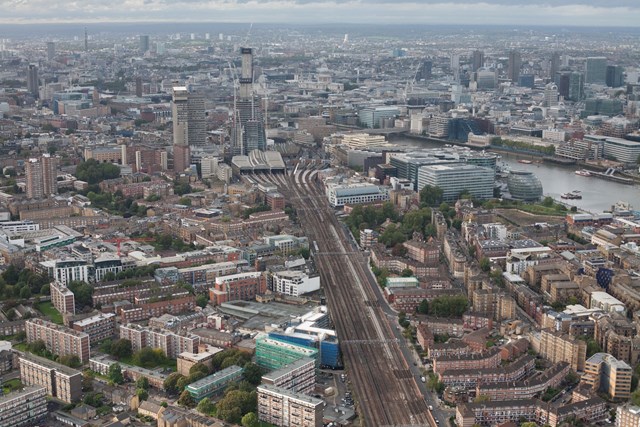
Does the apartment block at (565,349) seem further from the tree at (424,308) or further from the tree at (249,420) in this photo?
the tree at (249,420)

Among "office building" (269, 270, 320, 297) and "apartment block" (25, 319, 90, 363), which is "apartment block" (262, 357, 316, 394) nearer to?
"apartment block" (25, 319, 90, 363)

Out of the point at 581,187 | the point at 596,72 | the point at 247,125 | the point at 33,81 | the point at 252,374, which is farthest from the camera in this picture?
the point at 596,72

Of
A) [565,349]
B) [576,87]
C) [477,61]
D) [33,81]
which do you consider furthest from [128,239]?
[477,61]

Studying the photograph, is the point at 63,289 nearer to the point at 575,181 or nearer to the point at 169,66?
the point at 575,181

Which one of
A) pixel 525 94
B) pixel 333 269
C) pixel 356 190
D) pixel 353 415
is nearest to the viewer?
pixel 353 415

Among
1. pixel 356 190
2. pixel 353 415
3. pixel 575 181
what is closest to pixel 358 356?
pixel 353 415

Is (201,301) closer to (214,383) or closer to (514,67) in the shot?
(214,383)
